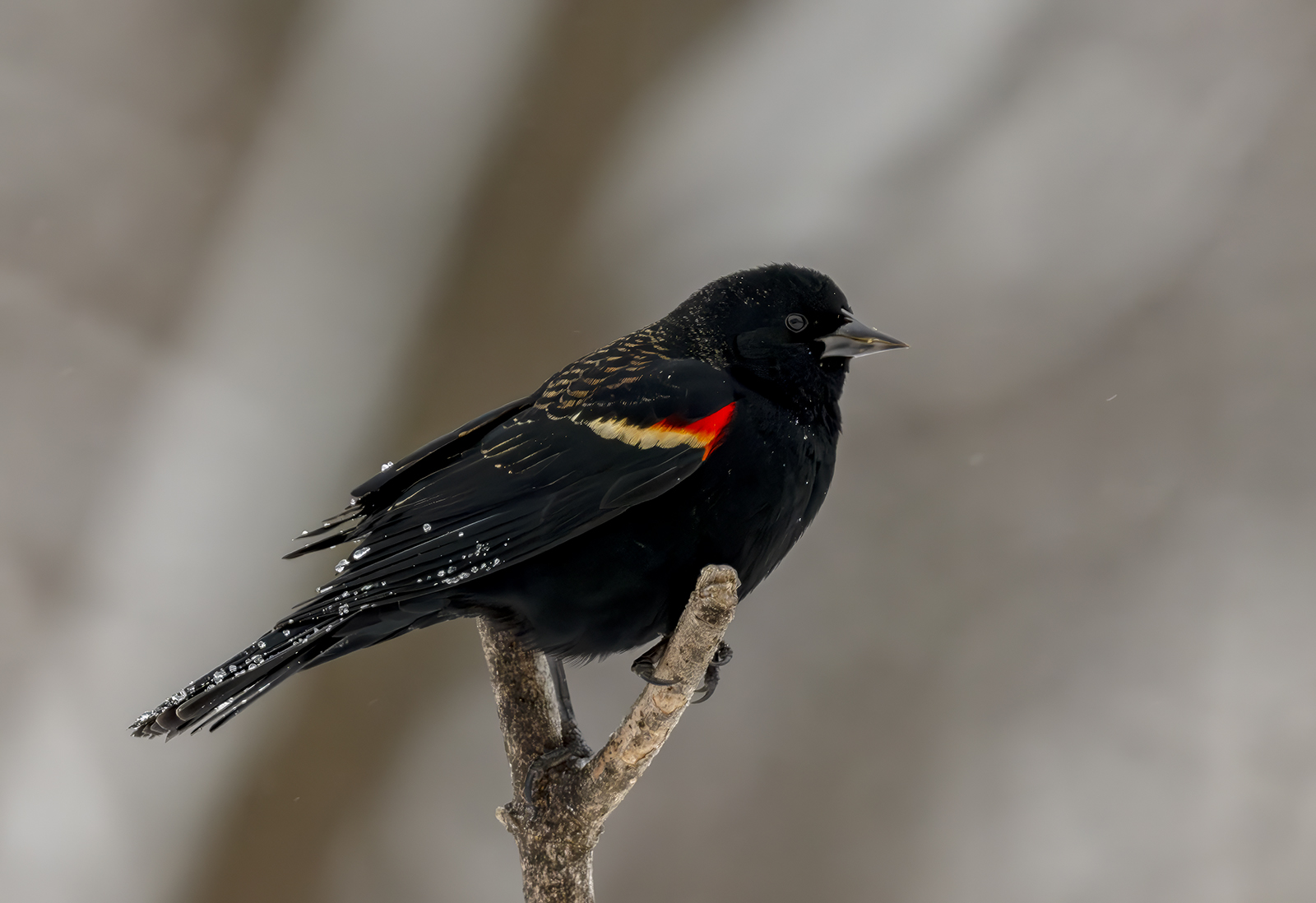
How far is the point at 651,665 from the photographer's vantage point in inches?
89.2

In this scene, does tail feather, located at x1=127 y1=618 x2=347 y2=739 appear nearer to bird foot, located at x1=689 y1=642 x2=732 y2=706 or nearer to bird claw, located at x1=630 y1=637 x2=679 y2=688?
bird claw, located at x1=630 y1=637 x2=679 y2=688

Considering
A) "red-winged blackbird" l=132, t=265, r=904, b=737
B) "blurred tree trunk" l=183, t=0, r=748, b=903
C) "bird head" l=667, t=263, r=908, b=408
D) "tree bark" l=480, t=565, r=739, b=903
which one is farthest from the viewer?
"blurred tree trunk" l=183, t=0, r=748, b=903

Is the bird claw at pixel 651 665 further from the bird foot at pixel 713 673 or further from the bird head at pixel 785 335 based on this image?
the bird head at pixel 785 335

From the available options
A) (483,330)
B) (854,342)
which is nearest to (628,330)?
(483,330)

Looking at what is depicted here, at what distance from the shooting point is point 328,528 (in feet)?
8.13

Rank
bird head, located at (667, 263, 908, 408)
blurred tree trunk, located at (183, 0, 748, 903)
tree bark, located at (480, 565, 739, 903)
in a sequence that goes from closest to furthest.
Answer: tree bark, located at (480, 565, 739, 903) → bird head, located at (667, 263, 908, 408) → blurred tree trunk, located at (183, 0, 748, 903)

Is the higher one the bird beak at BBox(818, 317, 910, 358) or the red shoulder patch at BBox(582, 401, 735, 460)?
the bird beak at BBox(818, 317, 910, 358)

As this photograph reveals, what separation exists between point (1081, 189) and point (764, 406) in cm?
281

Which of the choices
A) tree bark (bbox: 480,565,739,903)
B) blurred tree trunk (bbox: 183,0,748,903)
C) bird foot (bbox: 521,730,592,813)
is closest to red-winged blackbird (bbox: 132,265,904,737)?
tree bark (bbox: 480,565,739,903)

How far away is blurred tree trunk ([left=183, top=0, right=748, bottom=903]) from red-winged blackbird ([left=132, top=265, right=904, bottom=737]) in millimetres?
1392

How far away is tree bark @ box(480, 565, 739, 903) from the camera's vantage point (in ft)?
6.52

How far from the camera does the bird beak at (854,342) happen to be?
2.44 m

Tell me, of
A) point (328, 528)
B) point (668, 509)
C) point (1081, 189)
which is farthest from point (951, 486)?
point (328, 528)

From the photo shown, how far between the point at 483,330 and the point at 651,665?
1871 mm
